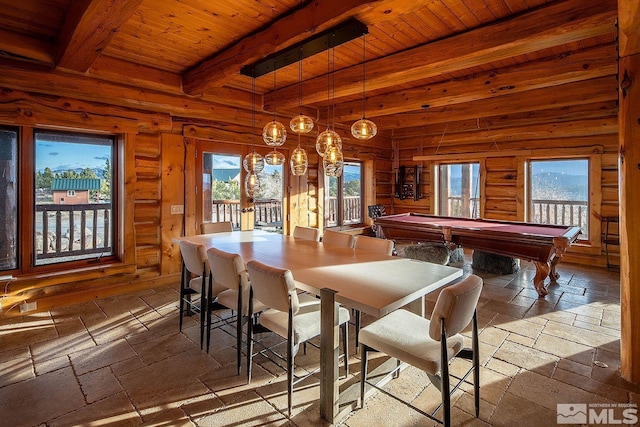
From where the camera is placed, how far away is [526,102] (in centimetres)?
541

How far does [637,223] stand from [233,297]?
3.17 m

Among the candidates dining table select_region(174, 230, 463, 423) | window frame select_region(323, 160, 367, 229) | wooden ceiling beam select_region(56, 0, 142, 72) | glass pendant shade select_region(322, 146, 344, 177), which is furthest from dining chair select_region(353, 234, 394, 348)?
window frame select_region(323, 160, 367, 229)

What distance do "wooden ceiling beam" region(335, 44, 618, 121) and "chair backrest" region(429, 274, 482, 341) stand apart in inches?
136

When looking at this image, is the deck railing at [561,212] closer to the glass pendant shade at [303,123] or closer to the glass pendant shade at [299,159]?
the glass pendant shade at [299,159]

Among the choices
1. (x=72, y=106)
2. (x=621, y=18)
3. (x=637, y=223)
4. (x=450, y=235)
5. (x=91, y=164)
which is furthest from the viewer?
(x=450, y=235)

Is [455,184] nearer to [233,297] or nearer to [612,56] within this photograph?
[612,56]

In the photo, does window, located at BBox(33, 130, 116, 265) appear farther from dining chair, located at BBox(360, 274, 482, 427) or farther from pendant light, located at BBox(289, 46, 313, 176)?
dining chair, located at BBox(360, 274, 482, 427)

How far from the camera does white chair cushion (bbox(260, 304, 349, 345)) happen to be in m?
2.21

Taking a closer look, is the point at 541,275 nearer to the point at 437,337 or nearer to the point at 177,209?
the point at 437,337

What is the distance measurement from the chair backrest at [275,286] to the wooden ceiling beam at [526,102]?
209 inches

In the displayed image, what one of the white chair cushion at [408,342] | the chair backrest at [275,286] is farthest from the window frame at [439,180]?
the chair backrest at [275,286]

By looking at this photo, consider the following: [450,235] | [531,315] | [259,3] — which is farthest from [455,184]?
[259,3]

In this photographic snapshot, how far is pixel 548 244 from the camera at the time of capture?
13.5 feet

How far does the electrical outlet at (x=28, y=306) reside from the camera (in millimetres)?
3732
